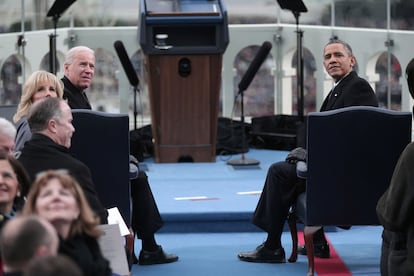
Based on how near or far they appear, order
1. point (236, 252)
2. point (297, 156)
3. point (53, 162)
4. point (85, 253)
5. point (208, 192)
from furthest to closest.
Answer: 1. point (208, 192)
2. point (236, 252)
3. point (297, 156)
4. point (53, 162)
5. point (85, 253)

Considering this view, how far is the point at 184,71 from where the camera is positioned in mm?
9633

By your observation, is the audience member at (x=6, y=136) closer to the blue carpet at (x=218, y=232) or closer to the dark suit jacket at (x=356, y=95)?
the blue carpet at (x=218, y=232)

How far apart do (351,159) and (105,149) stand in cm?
125

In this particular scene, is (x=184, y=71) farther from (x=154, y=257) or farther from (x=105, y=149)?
(x=105, y=149)

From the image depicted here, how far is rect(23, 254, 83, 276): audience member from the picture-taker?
2.58 metres

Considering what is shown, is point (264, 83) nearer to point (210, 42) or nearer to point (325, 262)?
point (210, 42)

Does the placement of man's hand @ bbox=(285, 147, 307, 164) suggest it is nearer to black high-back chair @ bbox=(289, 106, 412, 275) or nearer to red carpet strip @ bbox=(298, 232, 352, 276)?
black high-back chair @ bbox=(289, 106, 412, 275)

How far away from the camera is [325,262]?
631 centimetres

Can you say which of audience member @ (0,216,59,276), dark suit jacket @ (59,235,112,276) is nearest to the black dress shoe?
dark suit jacket @ (59,235,112,276)

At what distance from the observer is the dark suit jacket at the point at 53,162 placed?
14.9 feet

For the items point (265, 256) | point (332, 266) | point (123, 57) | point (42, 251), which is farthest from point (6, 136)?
point (123, 57)

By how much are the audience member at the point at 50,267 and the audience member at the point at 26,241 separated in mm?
217

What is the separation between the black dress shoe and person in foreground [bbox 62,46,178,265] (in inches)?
16.5

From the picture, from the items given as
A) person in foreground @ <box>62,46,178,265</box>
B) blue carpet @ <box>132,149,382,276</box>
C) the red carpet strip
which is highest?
person in foreground @ <box>62,46,178,265</box>
